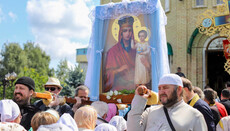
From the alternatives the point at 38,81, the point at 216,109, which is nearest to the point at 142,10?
the point at 216,109

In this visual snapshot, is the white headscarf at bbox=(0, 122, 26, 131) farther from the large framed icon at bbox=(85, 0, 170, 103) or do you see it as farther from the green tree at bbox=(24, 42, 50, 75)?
the green tree at bbox=(24, 42, 50, 75)

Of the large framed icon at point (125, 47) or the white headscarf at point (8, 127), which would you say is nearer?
the white headscarf at point (8, 127)

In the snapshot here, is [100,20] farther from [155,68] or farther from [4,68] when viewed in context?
[4,68]

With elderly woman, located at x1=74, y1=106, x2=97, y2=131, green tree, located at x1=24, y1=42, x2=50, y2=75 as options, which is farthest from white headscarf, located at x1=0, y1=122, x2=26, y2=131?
green tree, located at x1=24, y1=42, x2=50, y2=75

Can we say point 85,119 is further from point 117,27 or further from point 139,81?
point 117,27

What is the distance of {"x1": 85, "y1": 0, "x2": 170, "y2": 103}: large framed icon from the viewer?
7.89 metres

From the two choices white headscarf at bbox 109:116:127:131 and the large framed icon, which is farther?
the large framed icon

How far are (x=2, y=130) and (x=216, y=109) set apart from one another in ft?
12.5

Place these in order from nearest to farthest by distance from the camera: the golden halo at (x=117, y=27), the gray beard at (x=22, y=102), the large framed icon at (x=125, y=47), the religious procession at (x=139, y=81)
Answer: the religious procession at (x=139, y=81), the gray beard at (x=22, y=102), the large framed icon at (x=125, y=47), the golden halo at (x=117, y=27)

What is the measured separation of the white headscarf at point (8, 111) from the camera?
128 inches

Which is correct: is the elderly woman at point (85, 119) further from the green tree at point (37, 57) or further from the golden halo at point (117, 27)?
the green tree at point (37, 57)

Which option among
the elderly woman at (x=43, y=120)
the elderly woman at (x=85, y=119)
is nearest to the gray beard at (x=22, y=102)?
the elderly woman at (x=85, y=119)

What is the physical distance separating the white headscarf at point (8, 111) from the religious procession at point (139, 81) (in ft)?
0.04

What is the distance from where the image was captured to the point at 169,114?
3100mm
